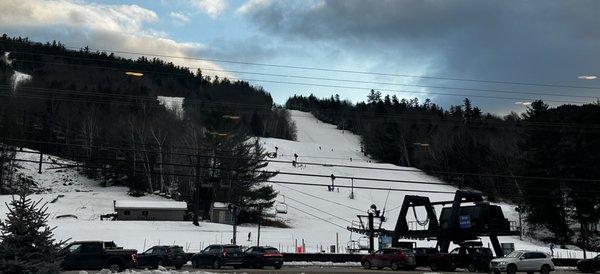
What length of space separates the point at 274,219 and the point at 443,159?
63323 mm

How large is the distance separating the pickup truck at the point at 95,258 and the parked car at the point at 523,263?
21.2m

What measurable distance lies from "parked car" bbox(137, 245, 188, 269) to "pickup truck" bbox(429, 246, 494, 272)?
637 inches

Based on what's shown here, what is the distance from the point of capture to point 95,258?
27938 millimetres

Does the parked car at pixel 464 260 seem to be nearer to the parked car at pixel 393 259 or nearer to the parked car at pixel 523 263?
the parked car at pixel 523 263

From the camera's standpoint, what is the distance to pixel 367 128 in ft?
594

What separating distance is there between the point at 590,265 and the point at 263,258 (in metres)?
22.1

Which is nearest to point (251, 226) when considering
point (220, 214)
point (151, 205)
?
point (220, 214)

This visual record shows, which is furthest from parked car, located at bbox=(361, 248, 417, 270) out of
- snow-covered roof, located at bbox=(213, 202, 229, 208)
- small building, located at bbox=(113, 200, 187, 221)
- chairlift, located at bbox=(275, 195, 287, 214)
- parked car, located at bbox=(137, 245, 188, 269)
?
chairlift, located at bbox=(275, 195, 287, 214)

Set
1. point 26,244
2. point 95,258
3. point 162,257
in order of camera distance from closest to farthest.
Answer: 1. point 26,244
2. point 95,258
3. point 162,257

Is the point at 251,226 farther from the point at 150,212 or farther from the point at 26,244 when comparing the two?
the point at 26,244

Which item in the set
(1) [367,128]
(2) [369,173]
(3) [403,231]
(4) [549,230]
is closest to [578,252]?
(4) [549,230]

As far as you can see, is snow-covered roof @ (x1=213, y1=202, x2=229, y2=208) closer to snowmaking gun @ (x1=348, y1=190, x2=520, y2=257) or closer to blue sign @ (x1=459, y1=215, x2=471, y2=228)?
snowmaking gun @ (x1=348, y1=190, x2=520, y2=257)

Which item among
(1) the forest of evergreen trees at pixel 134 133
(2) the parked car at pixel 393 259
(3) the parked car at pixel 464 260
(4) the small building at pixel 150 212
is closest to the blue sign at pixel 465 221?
(3) the parked car at pixel 464 260

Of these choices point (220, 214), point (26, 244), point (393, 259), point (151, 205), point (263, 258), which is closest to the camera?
point (26, 244)
